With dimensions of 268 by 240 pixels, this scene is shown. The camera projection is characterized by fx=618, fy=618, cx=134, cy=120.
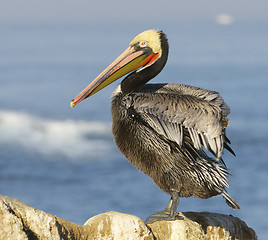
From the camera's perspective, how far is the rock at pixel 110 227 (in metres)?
4.60

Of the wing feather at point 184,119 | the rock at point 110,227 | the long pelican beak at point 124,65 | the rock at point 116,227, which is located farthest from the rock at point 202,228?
the long pelican beak at point 124,65

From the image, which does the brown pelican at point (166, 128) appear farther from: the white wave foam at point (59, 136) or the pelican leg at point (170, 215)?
the white wave foam at point (59, 136)

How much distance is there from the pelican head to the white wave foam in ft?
71.1

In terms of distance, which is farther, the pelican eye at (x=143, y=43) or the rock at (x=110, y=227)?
the pelican eye at (x=143, y=43)

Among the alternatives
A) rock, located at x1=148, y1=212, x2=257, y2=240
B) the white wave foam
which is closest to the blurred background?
the white wave foam

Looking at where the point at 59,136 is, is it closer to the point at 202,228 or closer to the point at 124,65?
the point at 124,65

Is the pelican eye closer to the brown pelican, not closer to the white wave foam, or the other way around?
the brown pelican

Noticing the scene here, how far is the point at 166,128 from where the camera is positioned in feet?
19.7

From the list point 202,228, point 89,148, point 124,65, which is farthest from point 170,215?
point 89,148

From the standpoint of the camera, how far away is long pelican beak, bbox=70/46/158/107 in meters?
6.71

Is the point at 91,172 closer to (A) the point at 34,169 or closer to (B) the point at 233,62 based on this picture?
(A) the point at 34,169

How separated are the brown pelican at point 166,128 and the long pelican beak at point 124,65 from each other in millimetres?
11

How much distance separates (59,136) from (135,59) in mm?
24015

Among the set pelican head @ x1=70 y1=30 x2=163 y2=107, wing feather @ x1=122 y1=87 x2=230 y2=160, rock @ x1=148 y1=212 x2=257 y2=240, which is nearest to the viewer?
rock @ x1=148 y1=212 x2=257 y2=240
